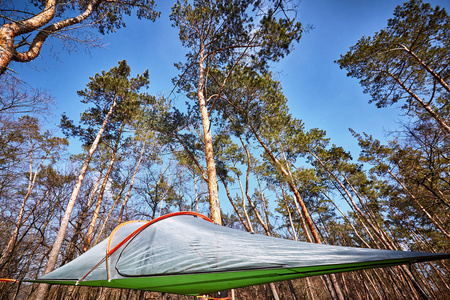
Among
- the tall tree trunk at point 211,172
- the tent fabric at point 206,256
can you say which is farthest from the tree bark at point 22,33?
the tall tree trunk at point 211,172

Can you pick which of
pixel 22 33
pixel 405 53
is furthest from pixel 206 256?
pixel 405 53

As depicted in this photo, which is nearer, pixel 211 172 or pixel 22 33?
pixel 22 33

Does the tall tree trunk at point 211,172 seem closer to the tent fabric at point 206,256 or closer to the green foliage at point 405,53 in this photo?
the tent fabric at point 206,256

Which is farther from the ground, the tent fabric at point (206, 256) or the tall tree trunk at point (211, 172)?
the tall tree trunk at point (211, 172)

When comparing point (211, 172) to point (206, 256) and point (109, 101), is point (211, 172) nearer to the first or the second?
point (206, 256)

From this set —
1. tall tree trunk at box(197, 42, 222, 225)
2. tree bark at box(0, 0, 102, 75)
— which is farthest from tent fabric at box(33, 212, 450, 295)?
tree bark at box(0, 0, 102, 75)

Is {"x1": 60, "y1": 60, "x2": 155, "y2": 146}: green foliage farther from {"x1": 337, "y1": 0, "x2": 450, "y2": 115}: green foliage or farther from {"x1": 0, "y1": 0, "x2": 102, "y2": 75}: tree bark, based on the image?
{"x1": 337, "y1": 0, "x2": 450, "y2": 115}: green foliage

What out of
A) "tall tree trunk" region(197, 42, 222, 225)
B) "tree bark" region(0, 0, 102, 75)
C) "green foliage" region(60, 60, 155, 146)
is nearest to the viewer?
"tree bark" region(0, 0, 102, 75)

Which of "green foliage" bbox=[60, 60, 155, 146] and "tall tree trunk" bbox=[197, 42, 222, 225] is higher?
"green foliage" bbox=[60, 60, 155, 146]

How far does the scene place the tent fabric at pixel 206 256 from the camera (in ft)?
4.00

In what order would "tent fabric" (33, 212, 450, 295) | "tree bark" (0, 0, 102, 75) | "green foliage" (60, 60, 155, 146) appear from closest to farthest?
1. "tent fabric" (33, 212, 450, 295)
2. "tree bark" (0, 0, 102, 75)
3. "green foliage" (60, 60, 155, 146)

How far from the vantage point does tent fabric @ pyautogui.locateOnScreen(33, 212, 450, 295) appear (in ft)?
4.00

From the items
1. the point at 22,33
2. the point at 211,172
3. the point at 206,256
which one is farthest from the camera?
the point at 211,172

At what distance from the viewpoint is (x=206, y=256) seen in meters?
1.44
